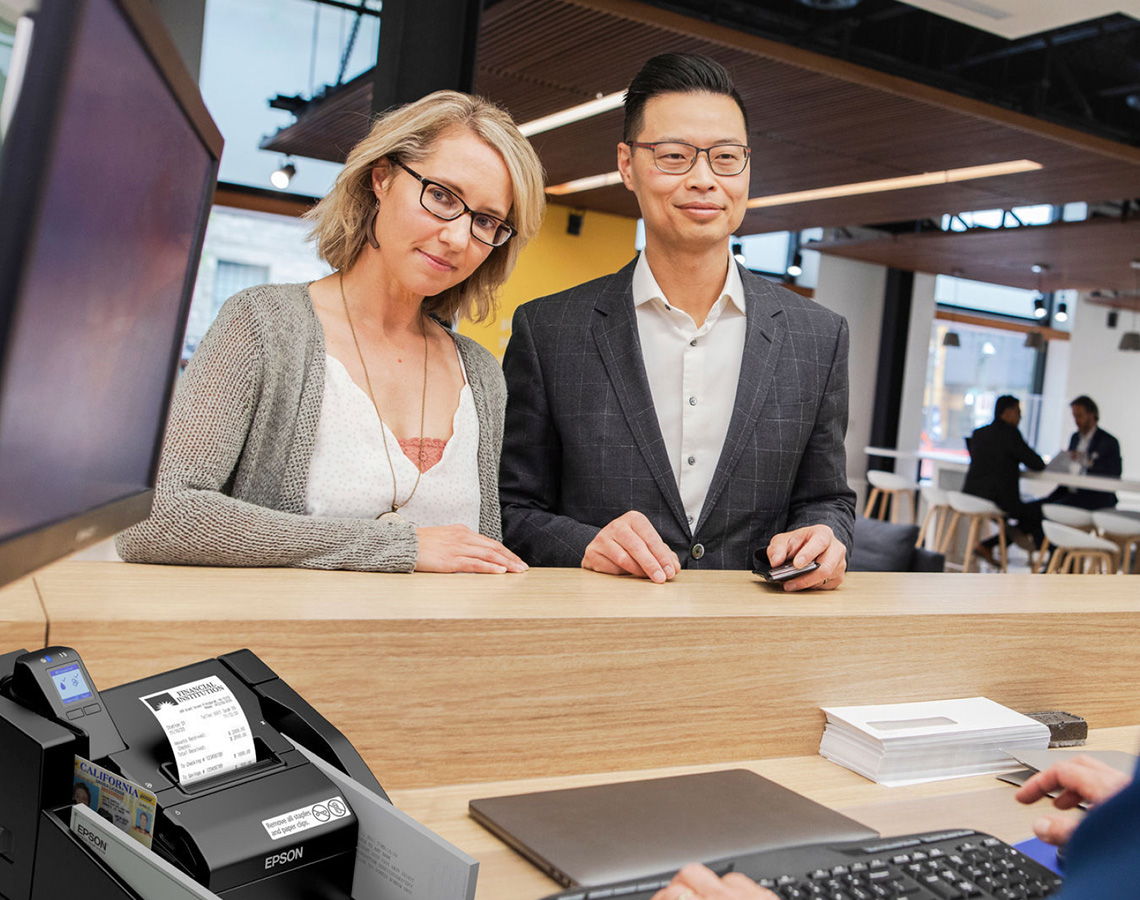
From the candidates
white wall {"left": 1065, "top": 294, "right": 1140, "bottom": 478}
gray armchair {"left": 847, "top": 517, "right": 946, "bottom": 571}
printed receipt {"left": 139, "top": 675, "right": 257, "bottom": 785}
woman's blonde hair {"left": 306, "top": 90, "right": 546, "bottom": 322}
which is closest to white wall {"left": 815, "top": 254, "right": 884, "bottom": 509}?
white wall {"left": 1065, "top": 294, "right": 1140, "bottom": 478}

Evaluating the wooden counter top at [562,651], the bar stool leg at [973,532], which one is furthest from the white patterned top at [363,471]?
the bar stool leg at [973,532]

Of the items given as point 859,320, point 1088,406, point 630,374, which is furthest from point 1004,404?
point 630,374

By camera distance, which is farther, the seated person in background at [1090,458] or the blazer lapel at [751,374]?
the seated person in background at [1090,458]

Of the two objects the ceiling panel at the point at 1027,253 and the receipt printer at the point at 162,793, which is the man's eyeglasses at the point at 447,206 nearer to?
the receipt printer at the point at 162,793

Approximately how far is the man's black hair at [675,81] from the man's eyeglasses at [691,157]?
90 mm

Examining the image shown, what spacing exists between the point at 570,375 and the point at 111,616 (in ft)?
3.84

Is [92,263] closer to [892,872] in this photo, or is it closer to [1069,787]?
[892,872]

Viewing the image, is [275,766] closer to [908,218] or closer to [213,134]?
[213,134]

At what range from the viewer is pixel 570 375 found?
6.51ft

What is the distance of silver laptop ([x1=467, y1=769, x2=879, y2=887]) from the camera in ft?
3.16

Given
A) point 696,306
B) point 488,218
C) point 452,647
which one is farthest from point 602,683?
point 696,306

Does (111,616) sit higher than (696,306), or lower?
lower

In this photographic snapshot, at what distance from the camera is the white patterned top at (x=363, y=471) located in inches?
63.4

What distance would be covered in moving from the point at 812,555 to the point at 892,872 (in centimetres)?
62
